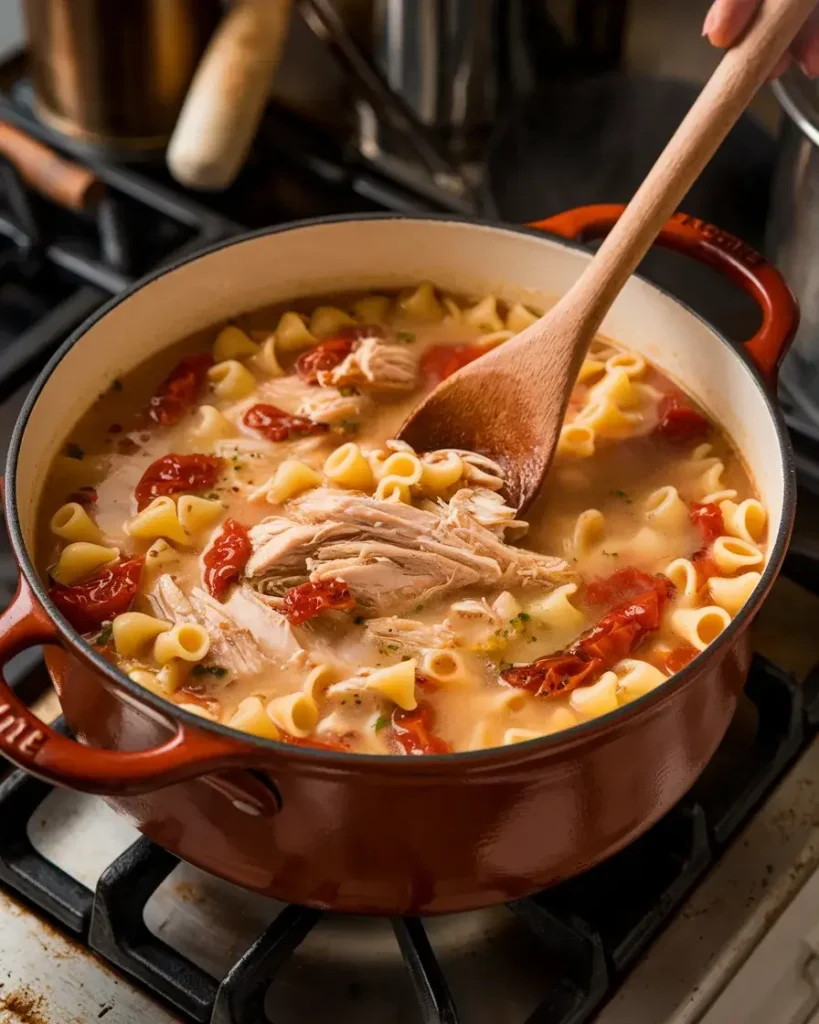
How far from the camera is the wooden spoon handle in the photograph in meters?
2.06

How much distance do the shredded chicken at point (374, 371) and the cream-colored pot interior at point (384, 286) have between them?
0.63 ft

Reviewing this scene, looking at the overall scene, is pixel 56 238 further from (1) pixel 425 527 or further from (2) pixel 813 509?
(2) pixel 813 509

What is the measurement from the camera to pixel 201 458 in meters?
2.25

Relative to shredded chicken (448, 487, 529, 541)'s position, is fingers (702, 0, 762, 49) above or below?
above

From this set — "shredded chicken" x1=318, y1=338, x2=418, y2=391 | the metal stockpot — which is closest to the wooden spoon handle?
"shredded chicken" x1=318, y1=338, x2=418, y2=391

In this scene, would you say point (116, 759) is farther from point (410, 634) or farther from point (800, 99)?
point (800, 99)

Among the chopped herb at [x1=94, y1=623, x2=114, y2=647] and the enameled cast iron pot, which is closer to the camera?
the enameled cast iron pot

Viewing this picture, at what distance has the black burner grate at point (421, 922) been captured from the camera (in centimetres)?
180

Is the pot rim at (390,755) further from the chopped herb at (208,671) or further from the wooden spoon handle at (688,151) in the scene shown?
the chopped herb at (208,671)

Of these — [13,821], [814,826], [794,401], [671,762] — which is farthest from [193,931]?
[794,401]

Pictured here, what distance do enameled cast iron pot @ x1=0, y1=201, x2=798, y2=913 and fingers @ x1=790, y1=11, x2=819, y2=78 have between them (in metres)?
0.35

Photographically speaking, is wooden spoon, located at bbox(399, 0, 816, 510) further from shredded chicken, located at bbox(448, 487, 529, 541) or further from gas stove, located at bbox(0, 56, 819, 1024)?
gas stove, located at bbox(0, 56, 819, 1024)

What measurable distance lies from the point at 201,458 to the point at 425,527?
0.44 meters

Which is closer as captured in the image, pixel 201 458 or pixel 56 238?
pixel 201 458
